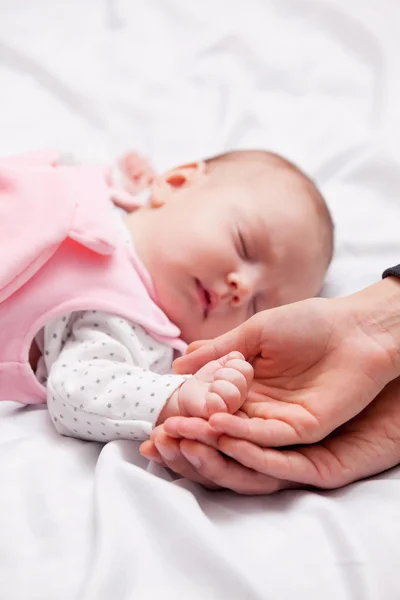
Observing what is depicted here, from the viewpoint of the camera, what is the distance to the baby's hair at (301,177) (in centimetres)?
139

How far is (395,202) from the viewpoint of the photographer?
1.63 metres

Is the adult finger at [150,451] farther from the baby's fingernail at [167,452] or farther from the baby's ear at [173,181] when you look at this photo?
the baby's ear at [173,181]

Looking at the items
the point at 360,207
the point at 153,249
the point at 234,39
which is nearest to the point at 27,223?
the point at 153,249

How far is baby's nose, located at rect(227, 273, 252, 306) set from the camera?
126 centimetres

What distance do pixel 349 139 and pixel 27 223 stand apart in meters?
0.89

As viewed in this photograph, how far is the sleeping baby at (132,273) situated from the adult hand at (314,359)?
117 millimetres

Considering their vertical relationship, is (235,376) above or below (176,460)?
above

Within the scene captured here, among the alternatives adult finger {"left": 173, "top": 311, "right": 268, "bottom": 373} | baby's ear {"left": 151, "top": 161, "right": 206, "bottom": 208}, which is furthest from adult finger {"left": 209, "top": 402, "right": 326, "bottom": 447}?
baby's ear {"left": 151, "top": 161, "right": 206, "bottom": 208}

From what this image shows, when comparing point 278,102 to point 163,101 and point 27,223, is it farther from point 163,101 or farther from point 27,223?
point 27,223

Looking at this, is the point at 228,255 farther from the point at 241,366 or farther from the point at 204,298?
the point at 241,366

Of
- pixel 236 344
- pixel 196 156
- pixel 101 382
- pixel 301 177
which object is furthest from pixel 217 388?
pixel 196 156

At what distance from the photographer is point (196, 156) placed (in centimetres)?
176

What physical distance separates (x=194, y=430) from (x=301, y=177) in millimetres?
702

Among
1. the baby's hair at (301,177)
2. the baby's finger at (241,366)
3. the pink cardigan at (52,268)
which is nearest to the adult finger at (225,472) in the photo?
the baby's finger at (241,366)
